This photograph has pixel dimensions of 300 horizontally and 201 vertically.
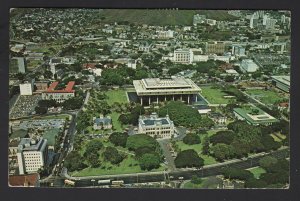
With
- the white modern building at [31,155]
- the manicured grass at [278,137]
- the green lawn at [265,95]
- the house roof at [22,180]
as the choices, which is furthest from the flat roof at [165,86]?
the house roof at [22,180]

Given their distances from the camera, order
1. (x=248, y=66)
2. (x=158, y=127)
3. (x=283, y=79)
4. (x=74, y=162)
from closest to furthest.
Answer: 1. (x=74, y=162)
2. (x=283, y=79)
3. (x=158, y=127)
4. (x=248, y=66)

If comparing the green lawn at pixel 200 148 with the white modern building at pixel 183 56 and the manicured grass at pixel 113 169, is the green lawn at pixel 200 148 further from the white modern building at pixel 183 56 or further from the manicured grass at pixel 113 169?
the white modern building at pixel 183 56

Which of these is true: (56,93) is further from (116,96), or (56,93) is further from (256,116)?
(256,116)

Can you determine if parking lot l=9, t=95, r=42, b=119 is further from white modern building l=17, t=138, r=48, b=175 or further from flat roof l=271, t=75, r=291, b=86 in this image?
flat roof l=271, t=75, r=291, b=86

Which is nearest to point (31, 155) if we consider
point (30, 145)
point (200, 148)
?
point (30, 145)

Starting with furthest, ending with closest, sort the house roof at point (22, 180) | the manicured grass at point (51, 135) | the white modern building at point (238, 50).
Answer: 1. the white modern building at point (238, 50)
2. the manicured grass at point (51, 135)
3. the house roof at point (22, 180)

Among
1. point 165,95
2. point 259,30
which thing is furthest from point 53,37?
Result: point 259,30
